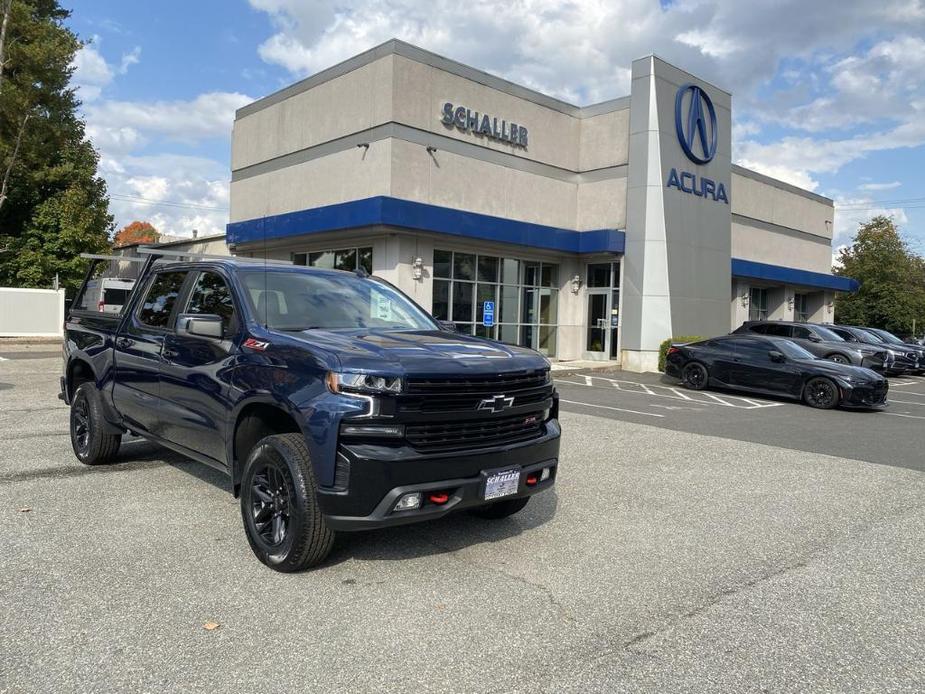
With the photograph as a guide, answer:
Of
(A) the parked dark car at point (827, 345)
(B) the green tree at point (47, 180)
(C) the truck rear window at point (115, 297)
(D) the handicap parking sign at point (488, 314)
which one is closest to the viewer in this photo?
(C) the truck rear window at point (115, 297)

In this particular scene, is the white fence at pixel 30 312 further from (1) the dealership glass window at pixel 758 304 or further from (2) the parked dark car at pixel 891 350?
(1) the dealership glass window at pixel 758 304

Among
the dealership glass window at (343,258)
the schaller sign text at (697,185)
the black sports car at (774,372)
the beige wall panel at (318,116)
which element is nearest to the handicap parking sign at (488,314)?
the dealership glass window at (343,258)

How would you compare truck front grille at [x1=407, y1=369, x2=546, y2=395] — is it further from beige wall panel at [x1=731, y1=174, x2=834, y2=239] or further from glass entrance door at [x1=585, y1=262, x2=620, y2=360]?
beige wall panel at [x1=731, y1=174, x2=834, y2=239]

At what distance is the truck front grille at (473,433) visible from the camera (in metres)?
4.13

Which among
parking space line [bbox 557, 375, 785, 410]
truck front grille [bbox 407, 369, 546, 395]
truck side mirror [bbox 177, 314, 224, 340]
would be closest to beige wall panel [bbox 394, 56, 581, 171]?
parking space line [bbox 557, 375, 785, 410]

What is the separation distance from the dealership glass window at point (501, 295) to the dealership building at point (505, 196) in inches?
2.3

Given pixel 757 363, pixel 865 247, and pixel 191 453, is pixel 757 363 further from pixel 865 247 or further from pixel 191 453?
pixel 865 247

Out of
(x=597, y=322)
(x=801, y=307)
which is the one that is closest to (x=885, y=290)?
(x=801, y=307)

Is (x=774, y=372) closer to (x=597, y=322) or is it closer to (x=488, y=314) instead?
(x=488, y=314)

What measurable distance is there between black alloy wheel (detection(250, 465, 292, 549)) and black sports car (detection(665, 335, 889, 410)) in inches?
504

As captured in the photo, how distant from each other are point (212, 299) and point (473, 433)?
7.88ft

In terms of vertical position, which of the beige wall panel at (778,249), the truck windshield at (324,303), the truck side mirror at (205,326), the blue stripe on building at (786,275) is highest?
the beige wall panel at (778,249)

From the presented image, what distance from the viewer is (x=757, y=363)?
15898 millimetres

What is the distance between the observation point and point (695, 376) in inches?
684
